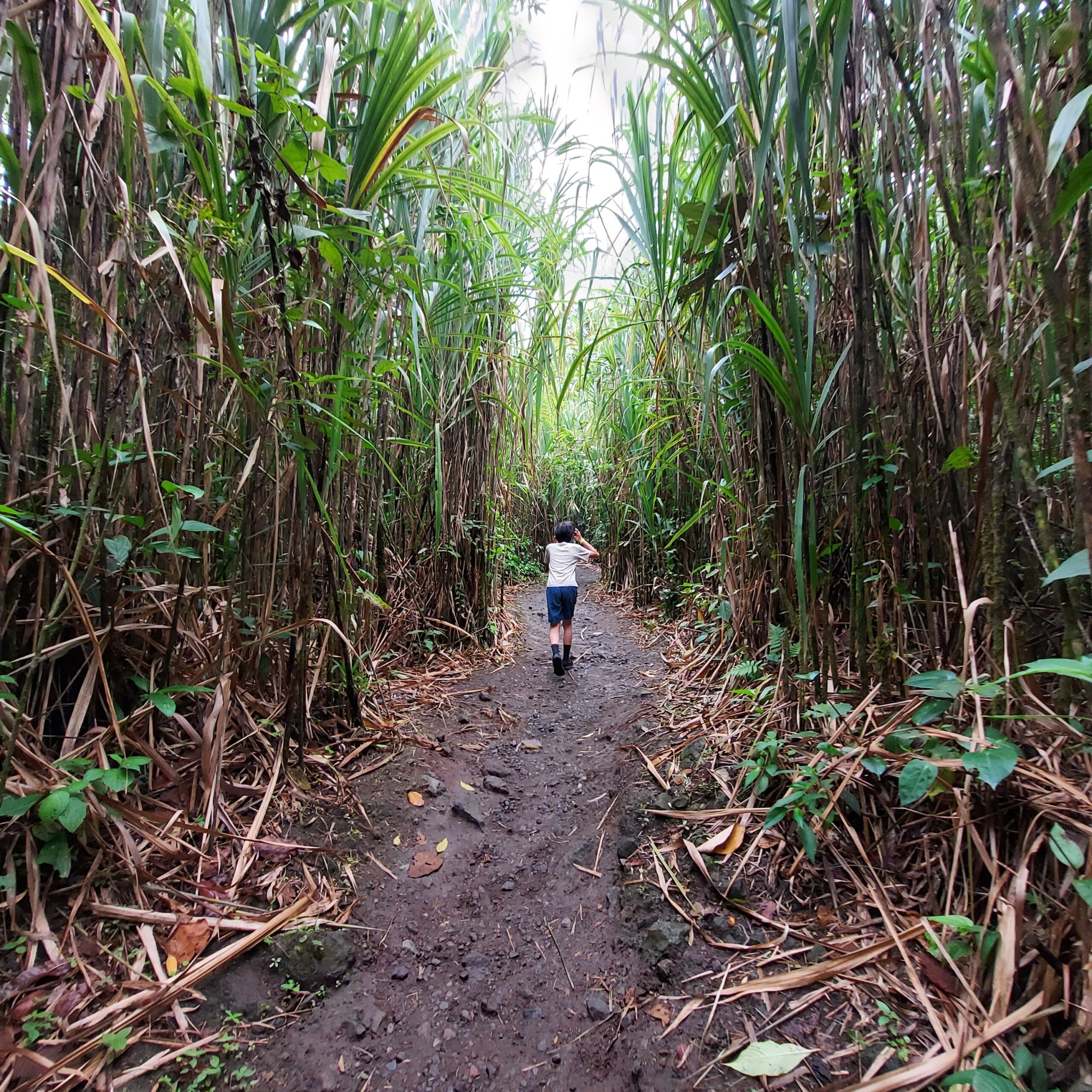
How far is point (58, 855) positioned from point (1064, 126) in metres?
1.68

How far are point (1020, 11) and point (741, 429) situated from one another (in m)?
0.87

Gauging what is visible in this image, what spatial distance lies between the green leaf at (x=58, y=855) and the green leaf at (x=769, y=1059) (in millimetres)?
1021

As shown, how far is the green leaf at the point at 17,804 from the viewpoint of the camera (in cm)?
74

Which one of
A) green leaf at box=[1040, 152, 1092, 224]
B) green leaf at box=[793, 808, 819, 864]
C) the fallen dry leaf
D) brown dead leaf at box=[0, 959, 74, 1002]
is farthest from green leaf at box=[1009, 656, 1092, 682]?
brown dead leaf at box=[0, 959, 74, 1002]

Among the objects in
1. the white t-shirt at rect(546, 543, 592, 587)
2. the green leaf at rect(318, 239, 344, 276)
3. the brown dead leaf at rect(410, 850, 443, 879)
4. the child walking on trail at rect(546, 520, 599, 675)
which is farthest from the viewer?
the white t-shirt at rect(546, 543, 592, 587)

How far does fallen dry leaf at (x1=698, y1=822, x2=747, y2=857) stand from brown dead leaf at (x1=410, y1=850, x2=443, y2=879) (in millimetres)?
607

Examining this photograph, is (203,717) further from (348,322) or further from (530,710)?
(530,710)

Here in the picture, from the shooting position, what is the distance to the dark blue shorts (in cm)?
280

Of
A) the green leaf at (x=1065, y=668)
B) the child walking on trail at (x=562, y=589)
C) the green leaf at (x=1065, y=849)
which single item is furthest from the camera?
the child walking on trail at (x=562, y=589)

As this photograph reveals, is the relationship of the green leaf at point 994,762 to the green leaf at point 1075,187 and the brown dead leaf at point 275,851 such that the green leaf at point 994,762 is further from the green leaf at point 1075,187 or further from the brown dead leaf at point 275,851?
the brown dead leaf at point 275,851

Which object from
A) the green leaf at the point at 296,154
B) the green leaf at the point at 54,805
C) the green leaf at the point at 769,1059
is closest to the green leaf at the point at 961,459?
the green leaf at the point at 769,1059

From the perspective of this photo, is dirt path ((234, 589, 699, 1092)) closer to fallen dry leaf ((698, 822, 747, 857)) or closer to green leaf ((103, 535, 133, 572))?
fallen dry leaf ((698, 822, 747, 857))

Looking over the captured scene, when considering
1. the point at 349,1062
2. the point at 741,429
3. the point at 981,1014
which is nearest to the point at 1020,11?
the point at 741,429

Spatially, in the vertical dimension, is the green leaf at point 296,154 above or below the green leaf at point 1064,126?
above
